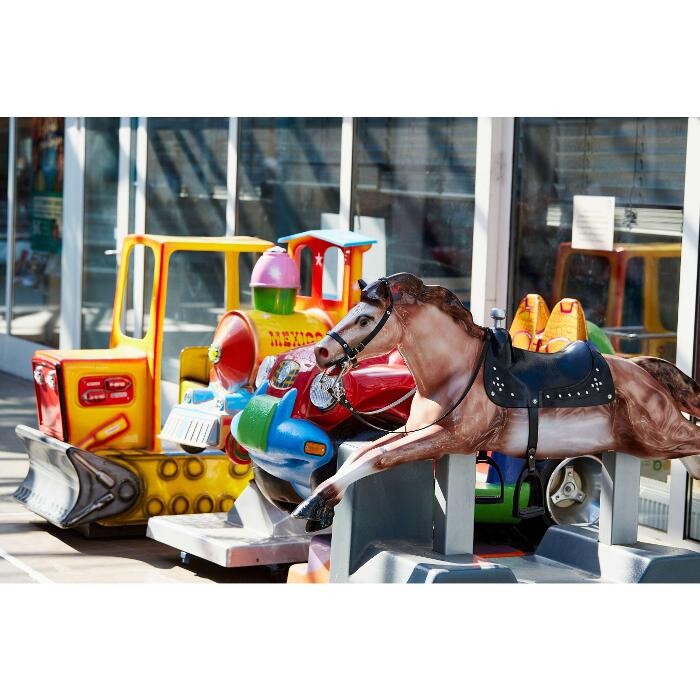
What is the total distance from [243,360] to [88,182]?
5.96 meters

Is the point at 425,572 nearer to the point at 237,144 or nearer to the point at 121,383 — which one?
the point at 121,383

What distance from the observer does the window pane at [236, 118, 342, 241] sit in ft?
31.4

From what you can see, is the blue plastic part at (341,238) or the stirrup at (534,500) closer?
the stirrup at (534,500)

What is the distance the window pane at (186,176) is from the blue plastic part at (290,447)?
14.9ft

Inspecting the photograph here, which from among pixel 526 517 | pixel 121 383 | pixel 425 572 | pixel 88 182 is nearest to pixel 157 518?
pixel 121 383

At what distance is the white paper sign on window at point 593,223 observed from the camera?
25.5 ft

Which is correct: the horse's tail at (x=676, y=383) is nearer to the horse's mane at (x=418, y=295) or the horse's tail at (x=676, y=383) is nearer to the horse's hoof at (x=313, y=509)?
the horse's mane at (x=418, y=295)

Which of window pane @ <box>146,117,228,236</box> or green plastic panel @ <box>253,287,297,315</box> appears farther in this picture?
window pane @ <box>146,117,228,236</box>

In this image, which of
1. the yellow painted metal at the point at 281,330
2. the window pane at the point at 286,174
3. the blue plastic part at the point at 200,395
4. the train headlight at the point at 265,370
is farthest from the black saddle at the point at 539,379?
the window pane at the point at 286,174

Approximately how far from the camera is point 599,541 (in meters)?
5.39

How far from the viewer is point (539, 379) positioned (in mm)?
5203

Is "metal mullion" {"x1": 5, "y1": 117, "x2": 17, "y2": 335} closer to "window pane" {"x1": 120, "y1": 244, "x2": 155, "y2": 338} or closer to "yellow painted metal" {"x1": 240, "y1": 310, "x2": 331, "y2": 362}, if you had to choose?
"window pane" {"x1": 120, "y1": 244, "x2": 155, "y2": 338}

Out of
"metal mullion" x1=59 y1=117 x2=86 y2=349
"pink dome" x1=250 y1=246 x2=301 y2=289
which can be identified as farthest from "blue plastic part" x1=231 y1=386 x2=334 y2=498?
"metal mullion" x1=59 y1=117 x2=86 y2=349

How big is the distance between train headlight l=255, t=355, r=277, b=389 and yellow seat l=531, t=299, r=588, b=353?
1.27 meters
